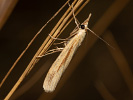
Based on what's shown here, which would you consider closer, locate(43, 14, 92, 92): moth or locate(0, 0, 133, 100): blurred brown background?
locate(43, 14, 92, 92): moth

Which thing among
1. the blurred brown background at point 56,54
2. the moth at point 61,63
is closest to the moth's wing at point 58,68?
the moth at point 61,63

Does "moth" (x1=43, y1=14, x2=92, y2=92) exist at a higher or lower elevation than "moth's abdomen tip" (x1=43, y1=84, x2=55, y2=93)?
higher

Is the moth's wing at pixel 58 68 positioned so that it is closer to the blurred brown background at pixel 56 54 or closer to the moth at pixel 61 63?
the moth at pixel 61 63

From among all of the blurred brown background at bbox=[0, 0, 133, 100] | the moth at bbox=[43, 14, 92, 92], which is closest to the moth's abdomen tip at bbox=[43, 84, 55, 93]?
the moth at bbox=[43, 14, 92, 92]

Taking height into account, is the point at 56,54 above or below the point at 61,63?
below

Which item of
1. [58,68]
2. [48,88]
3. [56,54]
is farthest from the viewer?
[56,54]

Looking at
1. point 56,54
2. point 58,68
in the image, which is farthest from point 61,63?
point 56,54

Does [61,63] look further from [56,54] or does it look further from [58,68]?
[56,54]

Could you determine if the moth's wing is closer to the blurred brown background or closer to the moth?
the moth

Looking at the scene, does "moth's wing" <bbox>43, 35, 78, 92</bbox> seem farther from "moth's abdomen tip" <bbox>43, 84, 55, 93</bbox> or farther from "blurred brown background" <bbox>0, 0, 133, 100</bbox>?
"blurred brown background" <bbox>0, 0, 133, 100</bbox>
